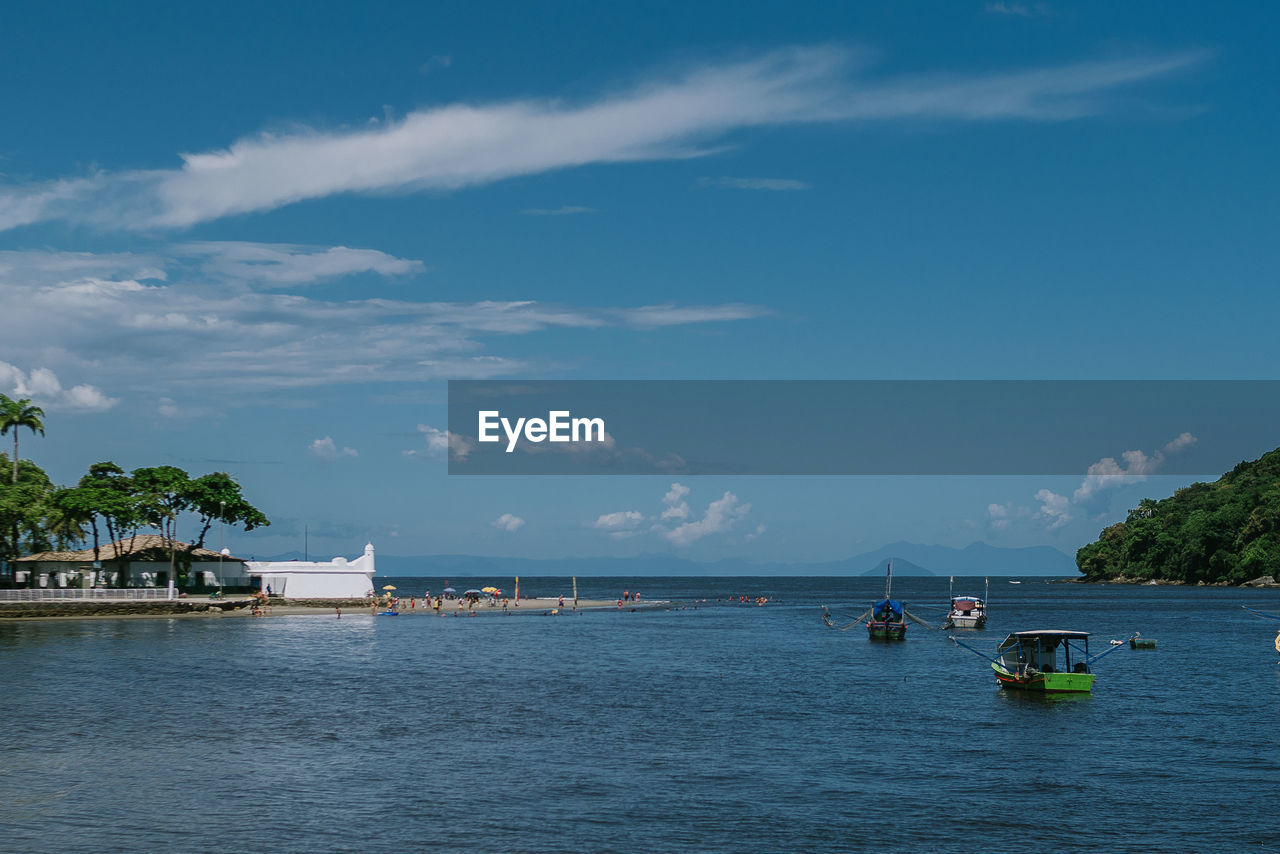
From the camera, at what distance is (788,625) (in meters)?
145

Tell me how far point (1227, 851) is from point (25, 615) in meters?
118

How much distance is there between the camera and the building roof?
133000 millimetres

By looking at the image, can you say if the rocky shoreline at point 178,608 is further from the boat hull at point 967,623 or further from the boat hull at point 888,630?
the boat hull at point 967,623

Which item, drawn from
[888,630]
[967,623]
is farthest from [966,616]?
[888,630]

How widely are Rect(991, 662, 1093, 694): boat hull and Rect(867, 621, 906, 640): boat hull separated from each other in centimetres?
4570

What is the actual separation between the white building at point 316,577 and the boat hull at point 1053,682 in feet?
314

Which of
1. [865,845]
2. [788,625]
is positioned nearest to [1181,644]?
[788,625]

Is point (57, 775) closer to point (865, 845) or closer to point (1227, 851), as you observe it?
point (865, 845)

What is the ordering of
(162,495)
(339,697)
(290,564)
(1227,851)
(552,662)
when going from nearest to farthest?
(1227,851)
(339,697)
(552,662)
(162,495)
(290,564)

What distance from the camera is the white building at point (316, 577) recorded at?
143125 millimetres

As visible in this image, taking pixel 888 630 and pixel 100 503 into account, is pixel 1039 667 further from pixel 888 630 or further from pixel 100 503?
pixel 100 503

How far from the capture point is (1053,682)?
6569 centimetres

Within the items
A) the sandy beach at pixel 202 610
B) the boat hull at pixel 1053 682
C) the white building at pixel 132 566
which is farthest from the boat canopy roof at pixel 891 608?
the white building at pixel 132 566

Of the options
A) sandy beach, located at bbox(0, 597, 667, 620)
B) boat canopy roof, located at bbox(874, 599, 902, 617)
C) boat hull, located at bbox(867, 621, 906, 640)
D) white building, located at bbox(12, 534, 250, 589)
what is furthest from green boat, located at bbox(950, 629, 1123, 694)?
white building, located at bbox(12, 534, 250, 589)
